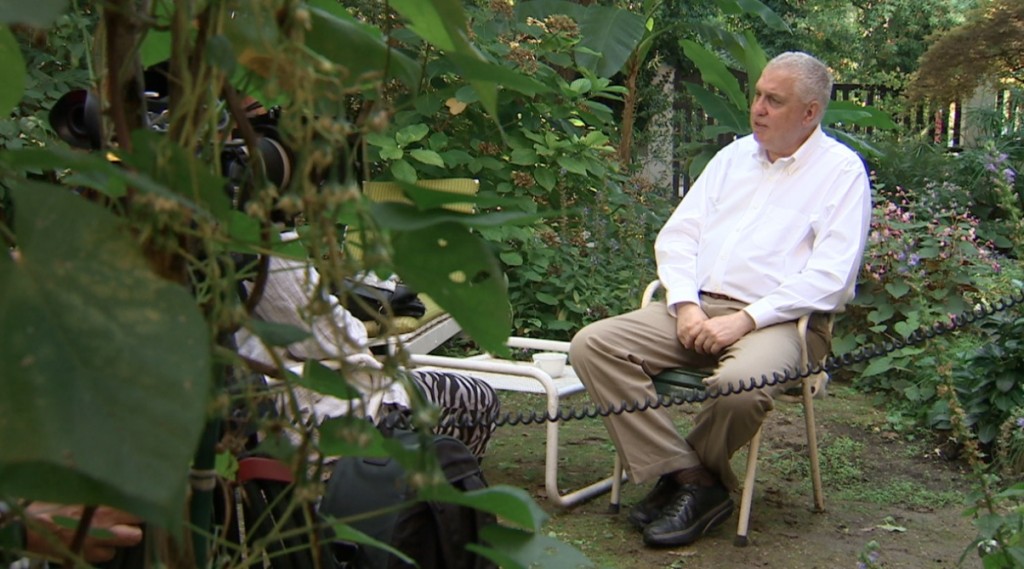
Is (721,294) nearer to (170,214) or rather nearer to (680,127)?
(170,214)

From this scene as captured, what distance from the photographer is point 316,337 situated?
2.19ft

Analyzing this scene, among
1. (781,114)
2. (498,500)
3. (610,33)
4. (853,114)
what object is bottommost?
(853,114)

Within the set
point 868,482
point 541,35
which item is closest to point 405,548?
point 868,482

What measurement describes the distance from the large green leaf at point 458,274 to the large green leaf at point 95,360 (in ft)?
0.49

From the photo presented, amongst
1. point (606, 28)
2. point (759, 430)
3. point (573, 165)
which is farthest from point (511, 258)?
point (606, 28)

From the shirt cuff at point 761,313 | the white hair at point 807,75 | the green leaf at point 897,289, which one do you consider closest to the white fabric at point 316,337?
the shirt cuff at point 761,313

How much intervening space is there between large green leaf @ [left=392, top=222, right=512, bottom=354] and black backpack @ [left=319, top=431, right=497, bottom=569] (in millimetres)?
1088

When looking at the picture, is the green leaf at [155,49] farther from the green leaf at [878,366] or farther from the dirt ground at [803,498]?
the green leaf at [878,366]

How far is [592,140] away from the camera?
7.13 metres

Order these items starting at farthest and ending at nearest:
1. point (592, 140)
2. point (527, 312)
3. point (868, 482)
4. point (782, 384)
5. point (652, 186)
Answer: point (652, 186) < point (592, 140) < point (527, 312) < point (868, 482) < point (782, 384)

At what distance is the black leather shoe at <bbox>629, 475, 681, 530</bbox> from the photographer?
419 centimetres

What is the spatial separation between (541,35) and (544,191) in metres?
0.85

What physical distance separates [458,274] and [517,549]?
0.63 ft

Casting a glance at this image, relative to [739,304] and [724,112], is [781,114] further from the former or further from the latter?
[724,112]
